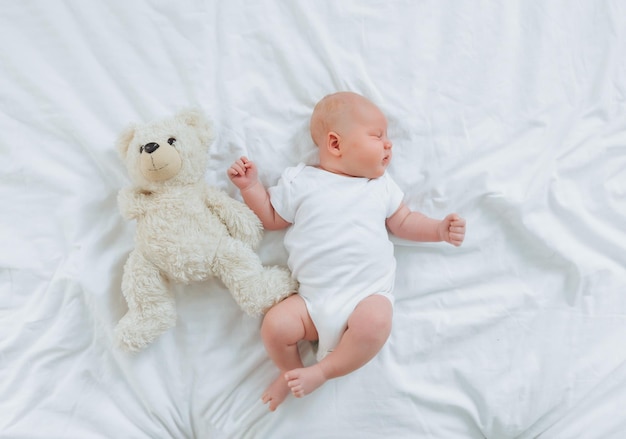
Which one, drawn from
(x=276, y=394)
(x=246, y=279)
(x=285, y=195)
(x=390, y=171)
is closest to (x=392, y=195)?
(x=390, y=171)

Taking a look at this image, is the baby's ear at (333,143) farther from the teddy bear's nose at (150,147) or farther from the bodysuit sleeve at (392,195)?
the teddy bear's nose at (150,147)

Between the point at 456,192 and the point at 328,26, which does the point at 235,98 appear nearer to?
the point at 328,26

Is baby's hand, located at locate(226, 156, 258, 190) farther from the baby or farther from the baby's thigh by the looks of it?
the baby's thigh

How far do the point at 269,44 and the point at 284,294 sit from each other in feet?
1.59

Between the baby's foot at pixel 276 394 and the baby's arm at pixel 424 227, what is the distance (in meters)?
0.34

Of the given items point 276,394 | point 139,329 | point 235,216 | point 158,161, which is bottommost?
point 276,394

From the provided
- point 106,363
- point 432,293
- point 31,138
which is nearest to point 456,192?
point 432,293

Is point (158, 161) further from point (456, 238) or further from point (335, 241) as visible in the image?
point (456, 238)

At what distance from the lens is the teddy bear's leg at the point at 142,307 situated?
955 millimetres

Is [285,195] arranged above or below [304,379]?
above

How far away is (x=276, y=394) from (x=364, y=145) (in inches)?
18.1

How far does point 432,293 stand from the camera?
3.39 feet

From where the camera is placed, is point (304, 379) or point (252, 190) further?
point (252, 190)

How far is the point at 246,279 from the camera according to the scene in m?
0.96
